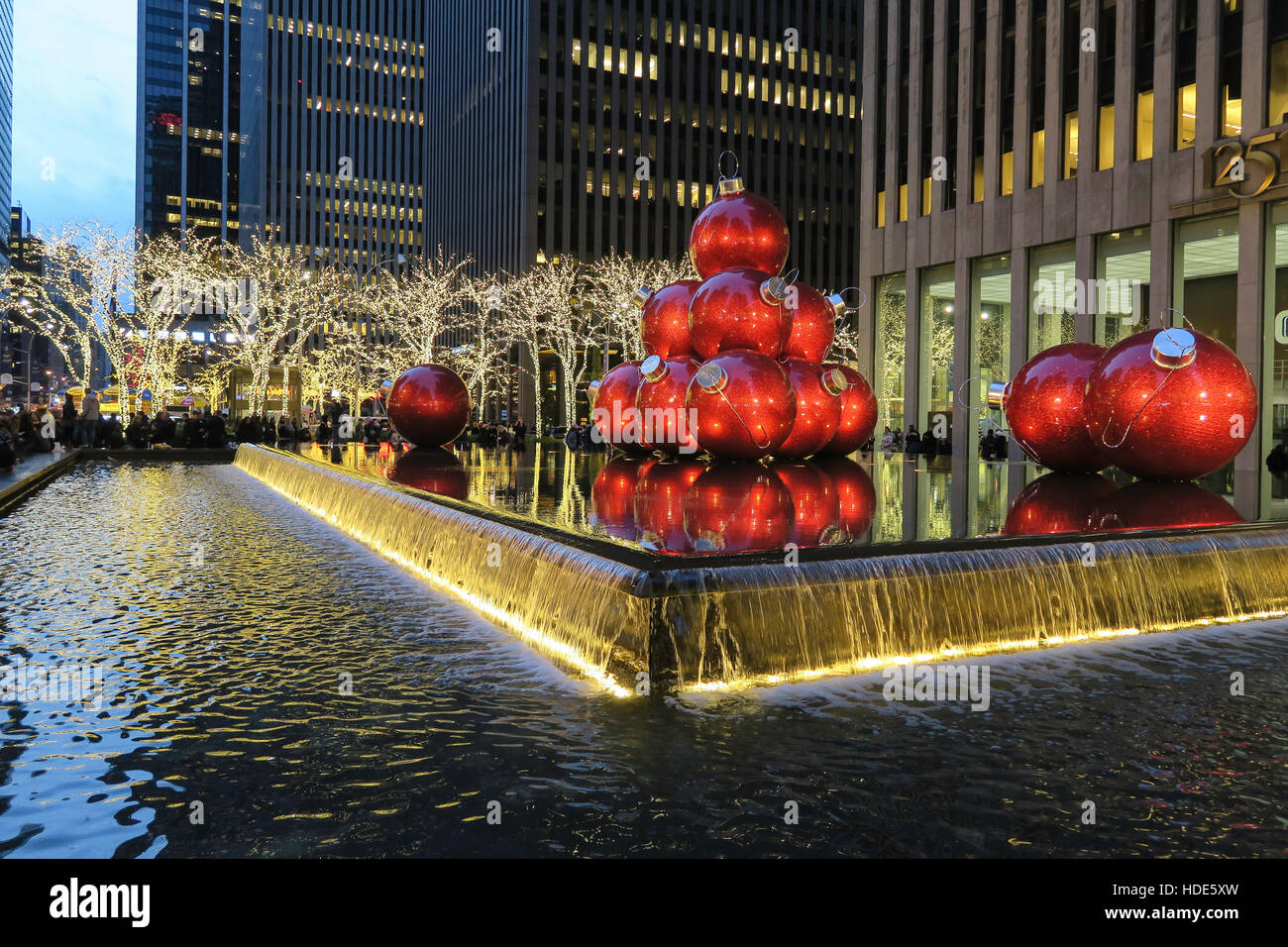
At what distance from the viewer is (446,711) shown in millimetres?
4492

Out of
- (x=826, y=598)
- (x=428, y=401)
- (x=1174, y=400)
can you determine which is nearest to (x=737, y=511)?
(x=826, y=598)

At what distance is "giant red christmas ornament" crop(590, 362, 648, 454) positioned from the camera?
12016 millimetres

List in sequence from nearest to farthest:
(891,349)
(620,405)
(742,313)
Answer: (742,313)
(620,405)
(891,349)

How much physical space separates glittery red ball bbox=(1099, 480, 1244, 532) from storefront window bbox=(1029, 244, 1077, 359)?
18.3 m

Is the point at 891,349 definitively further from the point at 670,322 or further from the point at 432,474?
the point at 432,474

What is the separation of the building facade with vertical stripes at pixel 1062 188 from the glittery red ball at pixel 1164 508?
4965 mm

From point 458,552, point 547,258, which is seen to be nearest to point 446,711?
point 458,552

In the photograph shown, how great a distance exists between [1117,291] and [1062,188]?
297 cm

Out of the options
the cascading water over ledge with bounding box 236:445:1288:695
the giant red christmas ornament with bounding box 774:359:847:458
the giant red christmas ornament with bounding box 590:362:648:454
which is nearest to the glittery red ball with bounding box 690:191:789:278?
the giant red christmas ornament with bounding box 774:359:847:458

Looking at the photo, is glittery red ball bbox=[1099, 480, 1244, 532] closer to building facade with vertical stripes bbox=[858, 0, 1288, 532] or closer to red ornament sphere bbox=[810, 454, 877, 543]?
red ornament sphere bbox=[810, 454, 877, 543]

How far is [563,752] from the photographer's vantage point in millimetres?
4012

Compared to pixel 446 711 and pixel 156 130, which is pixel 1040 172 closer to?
pixel 446 711

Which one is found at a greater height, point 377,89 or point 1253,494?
point 377,89
